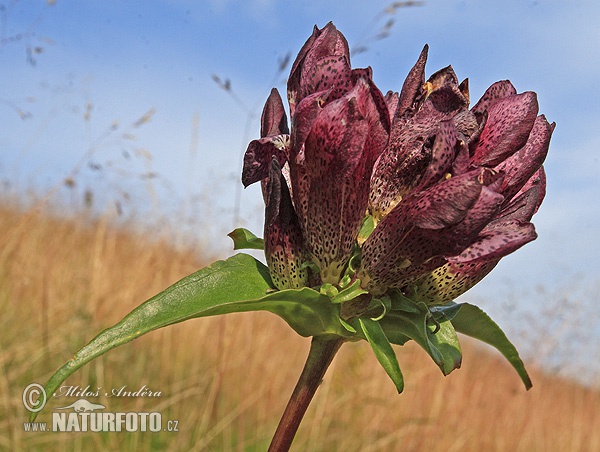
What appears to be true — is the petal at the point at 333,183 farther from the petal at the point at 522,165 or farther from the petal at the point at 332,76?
the petal at the point at 522,165

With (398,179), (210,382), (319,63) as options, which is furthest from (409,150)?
(210,382)

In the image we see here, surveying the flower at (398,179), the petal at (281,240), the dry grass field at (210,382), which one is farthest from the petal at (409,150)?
the dry grass field at (210,382)

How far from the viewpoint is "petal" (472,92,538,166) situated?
696mm

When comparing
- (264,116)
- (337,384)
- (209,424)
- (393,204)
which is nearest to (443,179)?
(393,204)

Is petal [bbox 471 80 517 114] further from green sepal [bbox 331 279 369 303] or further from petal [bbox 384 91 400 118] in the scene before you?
green sepal [bbox 331 279 369 303]

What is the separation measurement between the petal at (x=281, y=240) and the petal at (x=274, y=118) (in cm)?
10

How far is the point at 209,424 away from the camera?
2.78 meters

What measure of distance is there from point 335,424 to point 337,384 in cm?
24

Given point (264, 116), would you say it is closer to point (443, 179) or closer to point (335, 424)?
point (443, 179)

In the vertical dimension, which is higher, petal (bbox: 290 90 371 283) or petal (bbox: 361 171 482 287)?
petal (bbox: 290 90 371 283)

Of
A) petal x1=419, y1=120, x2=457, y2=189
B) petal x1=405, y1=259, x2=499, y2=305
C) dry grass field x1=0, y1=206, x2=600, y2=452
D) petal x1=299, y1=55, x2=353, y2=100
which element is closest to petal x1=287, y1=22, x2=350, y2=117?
petal x1=299, y1=55, x2=353, y2=100

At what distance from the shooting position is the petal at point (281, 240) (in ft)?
2.32

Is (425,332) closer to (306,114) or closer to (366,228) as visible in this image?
(366,228)

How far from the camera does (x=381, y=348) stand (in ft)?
2.23
